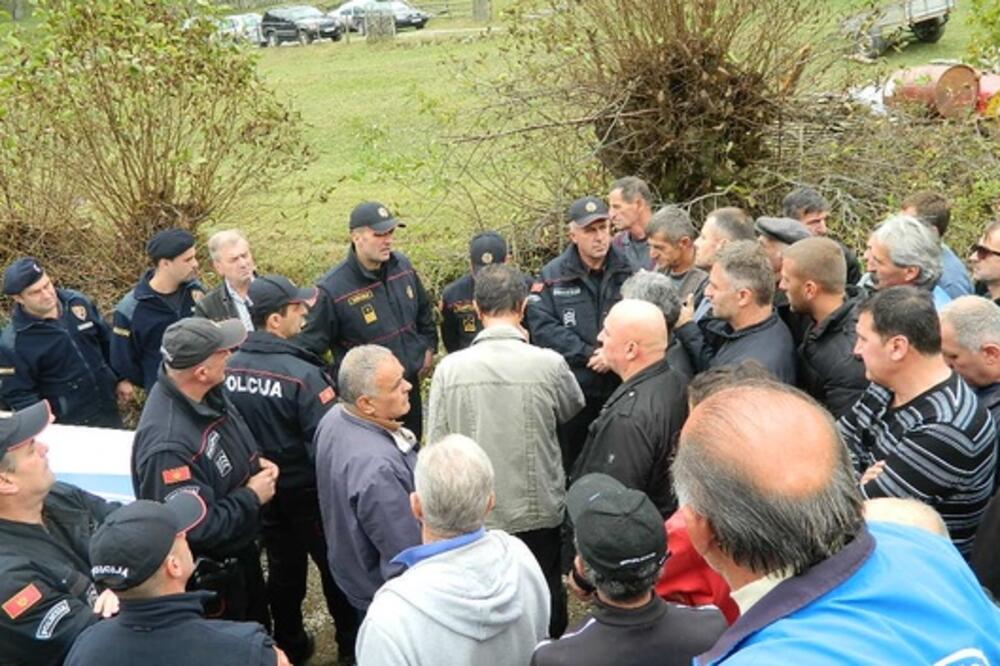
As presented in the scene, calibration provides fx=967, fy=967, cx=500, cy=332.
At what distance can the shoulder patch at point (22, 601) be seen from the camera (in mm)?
3035

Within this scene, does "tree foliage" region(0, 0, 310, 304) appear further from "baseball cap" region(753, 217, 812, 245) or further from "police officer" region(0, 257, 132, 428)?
"baseball cap" region(753, 217, 812, 245)

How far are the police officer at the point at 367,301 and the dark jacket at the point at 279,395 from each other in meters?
1.06

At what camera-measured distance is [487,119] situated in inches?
347

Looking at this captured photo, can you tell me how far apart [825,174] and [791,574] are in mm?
7158

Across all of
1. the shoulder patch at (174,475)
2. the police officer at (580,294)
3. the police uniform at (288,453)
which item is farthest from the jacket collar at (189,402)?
the police officer at (580,294)

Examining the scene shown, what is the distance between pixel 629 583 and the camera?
2545 millimetres

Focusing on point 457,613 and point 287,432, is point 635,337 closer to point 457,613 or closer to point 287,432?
point 457,613

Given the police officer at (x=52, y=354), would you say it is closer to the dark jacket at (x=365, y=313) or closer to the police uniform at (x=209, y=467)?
the dark jacket at (x=365, y=313)

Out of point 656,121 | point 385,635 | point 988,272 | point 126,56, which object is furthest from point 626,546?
point 126,56

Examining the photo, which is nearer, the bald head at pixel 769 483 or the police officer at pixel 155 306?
the bald head at pixel 769 483

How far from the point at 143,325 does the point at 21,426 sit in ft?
8.27

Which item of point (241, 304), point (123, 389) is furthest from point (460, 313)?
point (123, 389)

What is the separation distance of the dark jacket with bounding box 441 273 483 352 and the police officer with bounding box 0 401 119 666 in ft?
8.84

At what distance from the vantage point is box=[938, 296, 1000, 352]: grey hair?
3646mm
